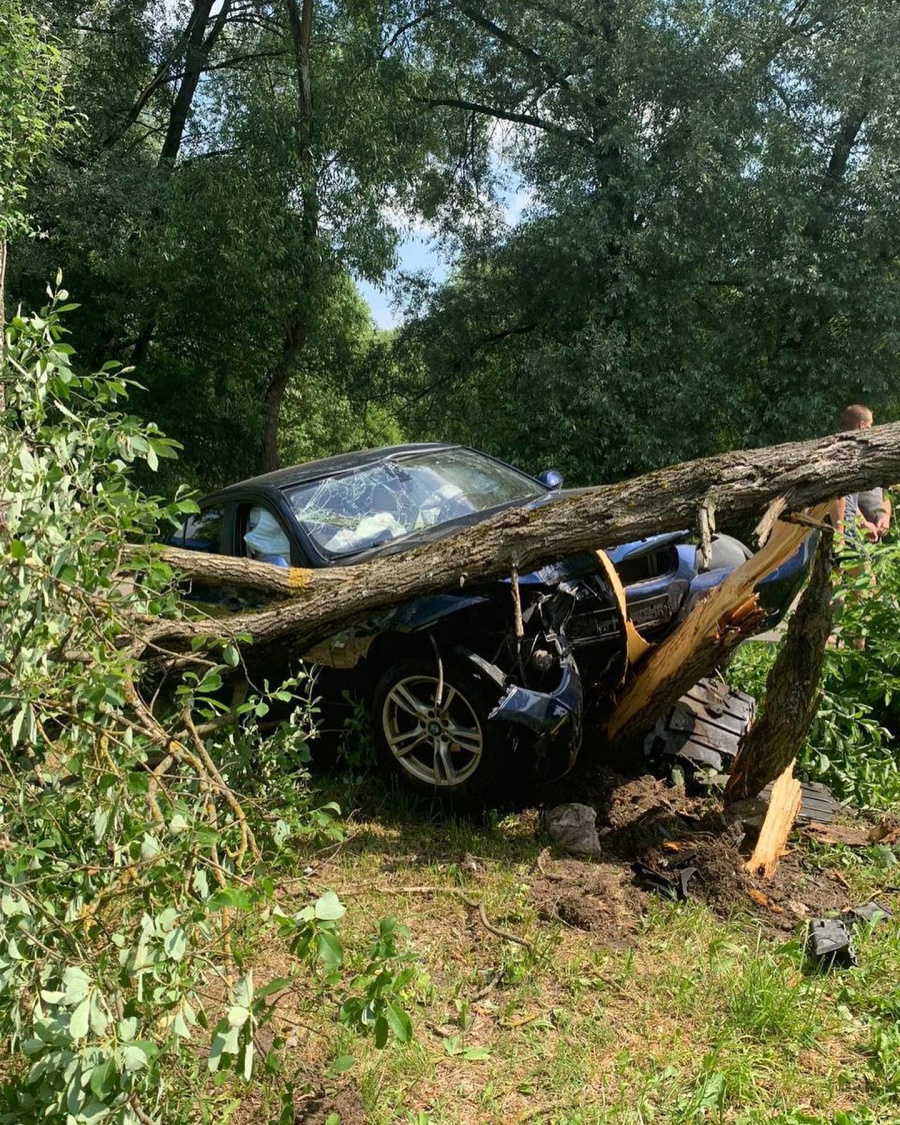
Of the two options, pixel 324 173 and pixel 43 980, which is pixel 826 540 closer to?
pixel 43 980

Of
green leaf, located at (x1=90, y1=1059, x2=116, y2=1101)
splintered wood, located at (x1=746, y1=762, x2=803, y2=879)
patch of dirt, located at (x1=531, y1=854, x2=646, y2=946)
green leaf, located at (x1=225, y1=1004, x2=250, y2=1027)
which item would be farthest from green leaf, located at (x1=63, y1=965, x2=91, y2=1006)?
splintered wood, located at (x1=746, y1=762, x2=803, y2=879)

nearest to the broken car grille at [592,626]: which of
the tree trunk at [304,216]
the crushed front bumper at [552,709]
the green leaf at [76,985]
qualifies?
the crushed front bumper at [552,709]

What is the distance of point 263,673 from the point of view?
4973 millimetres

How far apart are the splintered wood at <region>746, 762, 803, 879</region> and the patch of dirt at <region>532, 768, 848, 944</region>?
5 centimetres

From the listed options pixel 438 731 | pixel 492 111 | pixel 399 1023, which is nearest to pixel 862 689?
pixel 438 731

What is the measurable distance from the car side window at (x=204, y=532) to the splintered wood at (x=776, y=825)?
137 inches

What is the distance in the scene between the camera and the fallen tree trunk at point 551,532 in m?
3.80

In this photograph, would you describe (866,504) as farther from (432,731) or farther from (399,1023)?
(399,1023)

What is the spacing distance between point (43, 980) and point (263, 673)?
9.24 ft

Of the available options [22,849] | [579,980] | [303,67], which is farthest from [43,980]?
[303,67]

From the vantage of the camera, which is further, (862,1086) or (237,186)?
(237,186)

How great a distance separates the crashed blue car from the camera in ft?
14.3

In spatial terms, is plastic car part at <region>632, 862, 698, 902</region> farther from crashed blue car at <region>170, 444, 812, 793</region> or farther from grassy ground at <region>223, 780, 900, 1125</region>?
crashed blue car at <region>170, 444, 812, 793</region>

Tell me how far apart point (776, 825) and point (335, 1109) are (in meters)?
2.30
